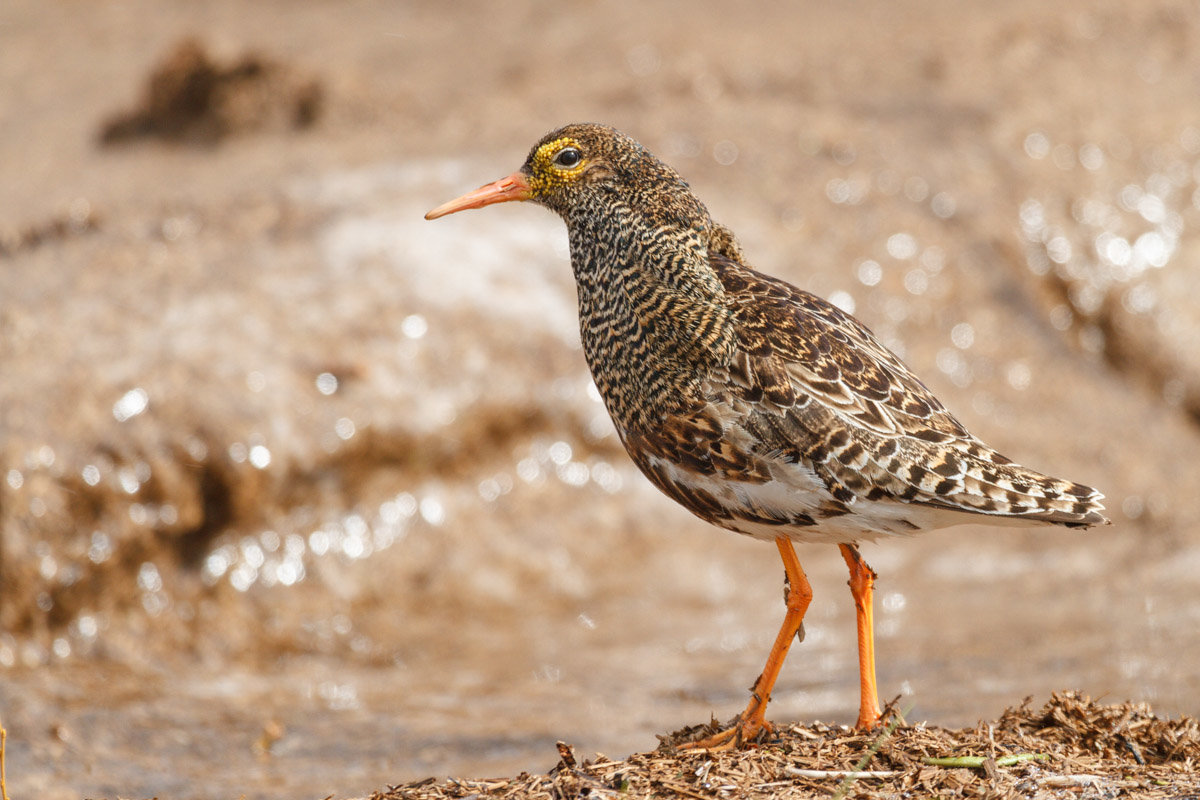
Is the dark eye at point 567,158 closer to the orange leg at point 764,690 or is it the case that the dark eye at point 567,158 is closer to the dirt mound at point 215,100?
the orange leg at point 764,690

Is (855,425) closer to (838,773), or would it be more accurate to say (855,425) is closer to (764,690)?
(764,690)

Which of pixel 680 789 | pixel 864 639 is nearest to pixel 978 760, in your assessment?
pixel 864 639

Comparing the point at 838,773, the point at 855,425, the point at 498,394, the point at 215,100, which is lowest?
the point at 838,773

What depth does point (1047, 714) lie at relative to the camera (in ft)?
19.0

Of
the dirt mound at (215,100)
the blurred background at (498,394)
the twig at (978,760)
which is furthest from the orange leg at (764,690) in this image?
the dirt mound at (215,100)

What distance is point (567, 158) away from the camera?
627cm

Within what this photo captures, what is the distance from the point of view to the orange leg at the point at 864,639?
5.58m

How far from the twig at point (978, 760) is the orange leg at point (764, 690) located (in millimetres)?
697

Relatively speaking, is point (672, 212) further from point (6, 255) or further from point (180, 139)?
point (180, 139)

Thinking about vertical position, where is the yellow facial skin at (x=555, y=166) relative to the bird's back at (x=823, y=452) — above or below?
above

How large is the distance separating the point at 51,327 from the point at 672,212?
258 inches

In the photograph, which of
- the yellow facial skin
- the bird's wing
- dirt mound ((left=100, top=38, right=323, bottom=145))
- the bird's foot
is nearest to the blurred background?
dirt mound ((left=100, top=38, right=323, bottom=145))

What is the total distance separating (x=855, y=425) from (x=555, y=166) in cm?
194

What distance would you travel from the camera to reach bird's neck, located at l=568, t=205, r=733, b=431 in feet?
18.6
